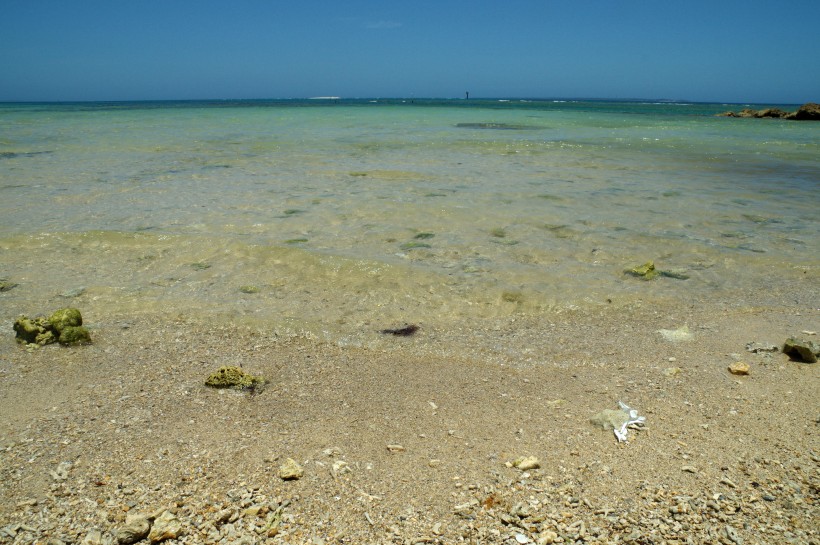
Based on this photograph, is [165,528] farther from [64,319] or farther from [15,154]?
[15,154]

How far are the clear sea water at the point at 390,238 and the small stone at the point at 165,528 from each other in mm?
2064

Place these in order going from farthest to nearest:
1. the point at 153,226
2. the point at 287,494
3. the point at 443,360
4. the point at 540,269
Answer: the point at 153,226, the point at 540,269, the point at 443,360, the point at 287,494

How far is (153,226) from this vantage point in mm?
6879

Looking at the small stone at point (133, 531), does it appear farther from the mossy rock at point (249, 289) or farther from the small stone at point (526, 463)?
the mossy rock at point (249, 289)

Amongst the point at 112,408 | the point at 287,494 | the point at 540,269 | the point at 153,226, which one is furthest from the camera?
the point at 153,226

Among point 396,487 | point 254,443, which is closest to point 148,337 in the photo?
point 254,443

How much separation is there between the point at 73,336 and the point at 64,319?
16cm

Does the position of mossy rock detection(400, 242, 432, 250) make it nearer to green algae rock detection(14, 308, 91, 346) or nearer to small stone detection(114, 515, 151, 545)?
green algae rock detection(14, 308, 91, 346)

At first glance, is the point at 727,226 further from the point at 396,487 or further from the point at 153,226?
the point at 153,226

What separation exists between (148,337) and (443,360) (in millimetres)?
2215

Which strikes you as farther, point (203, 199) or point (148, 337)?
point (203, 199)

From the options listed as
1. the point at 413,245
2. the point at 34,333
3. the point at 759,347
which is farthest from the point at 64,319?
the point at 759,347

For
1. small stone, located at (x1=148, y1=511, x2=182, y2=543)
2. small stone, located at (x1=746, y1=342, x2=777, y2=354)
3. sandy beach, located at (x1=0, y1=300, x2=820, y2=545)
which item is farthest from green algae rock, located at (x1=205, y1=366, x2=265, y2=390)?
small stone, located at (x1=746, y1=342, x2=777, y2=354)

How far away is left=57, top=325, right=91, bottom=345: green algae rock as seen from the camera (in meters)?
3.80
